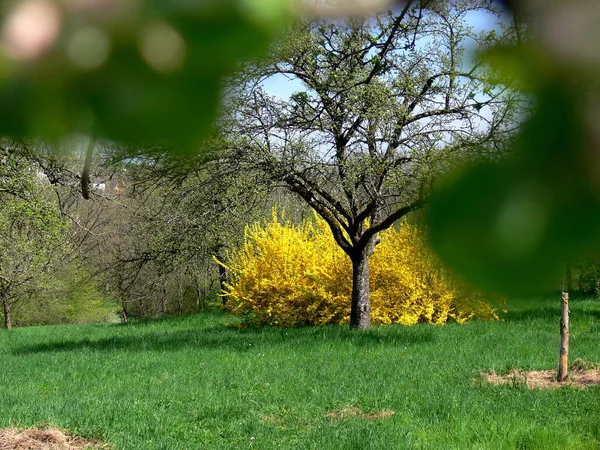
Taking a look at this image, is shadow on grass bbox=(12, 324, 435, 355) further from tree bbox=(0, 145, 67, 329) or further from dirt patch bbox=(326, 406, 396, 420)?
dirt patch bbox=(326, 406, 396, 420)

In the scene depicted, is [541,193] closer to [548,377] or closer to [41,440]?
[41,440]

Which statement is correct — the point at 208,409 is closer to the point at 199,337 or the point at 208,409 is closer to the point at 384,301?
Answer: the point at 199,337

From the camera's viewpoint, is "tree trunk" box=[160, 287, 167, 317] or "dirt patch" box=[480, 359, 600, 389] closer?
"dirt patch" box=[480, 359, 600, 389]

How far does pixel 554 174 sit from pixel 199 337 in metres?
10.2

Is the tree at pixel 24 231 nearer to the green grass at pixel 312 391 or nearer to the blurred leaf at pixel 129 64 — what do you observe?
the green grass at pixel 312 391

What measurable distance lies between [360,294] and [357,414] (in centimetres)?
491

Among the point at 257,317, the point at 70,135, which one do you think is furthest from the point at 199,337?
the point at 70,135

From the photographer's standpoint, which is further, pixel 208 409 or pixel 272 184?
pixel 272 184

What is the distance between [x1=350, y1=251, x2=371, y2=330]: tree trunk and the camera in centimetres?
958

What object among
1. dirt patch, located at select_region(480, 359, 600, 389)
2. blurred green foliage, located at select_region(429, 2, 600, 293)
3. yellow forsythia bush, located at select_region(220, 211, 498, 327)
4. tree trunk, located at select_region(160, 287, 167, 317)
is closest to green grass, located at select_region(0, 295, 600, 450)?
dirt patch, located at select_region(480, 359, 600, 389)

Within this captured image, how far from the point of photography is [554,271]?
0.27 meters

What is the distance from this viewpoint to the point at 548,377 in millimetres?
5969

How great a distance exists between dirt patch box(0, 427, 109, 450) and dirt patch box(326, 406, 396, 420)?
5.70 feet

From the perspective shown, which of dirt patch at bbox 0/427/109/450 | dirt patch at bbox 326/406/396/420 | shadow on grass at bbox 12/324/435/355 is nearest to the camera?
dirt patch at bbox 0/427/109/450
